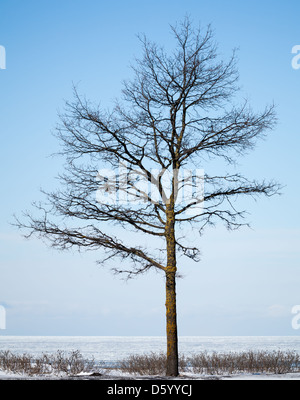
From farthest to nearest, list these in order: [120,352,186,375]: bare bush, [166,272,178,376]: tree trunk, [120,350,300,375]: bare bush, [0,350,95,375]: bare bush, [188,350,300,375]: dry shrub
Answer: [188,350,300,375]: dry shrub
[120,350,300,375]: bare bush
[120,352,186,375]: bare bush
[0,350,95,375]: bare bush
[166,272,178,376]: tree trunk

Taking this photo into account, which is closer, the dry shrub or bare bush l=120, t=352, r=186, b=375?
bare bush l=120, t=352, r=186, b=375

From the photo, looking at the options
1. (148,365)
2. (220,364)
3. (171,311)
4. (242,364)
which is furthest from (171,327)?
(242,364)

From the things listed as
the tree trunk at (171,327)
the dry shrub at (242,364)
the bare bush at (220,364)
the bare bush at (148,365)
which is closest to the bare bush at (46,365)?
the bare bush at (148,365)

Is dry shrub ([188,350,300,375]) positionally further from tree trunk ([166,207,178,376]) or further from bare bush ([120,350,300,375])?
tree trunk ([166,207,178,376])

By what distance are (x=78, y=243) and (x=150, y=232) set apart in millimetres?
2485

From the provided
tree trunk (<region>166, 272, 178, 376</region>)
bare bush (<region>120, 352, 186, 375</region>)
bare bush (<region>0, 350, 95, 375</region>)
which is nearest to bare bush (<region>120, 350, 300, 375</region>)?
bare bush (<region>120, 352, 186, 375</region>)

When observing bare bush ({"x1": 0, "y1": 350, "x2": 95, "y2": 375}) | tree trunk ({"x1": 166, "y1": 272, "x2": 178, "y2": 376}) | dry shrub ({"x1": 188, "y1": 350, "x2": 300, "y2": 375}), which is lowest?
dry shrub ({"x1": 188, "y1": 350, "x2": 300, "y2": 375})

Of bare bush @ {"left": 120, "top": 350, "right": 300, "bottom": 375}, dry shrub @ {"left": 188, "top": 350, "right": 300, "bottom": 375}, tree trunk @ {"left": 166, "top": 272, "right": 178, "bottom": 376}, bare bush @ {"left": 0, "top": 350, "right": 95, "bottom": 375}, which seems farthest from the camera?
dry shrub @ {"left": 188, "top": 350, "right": 300, "bottom": 375}

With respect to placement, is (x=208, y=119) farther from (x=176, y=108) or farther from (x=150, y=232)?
(x=150, y=232)

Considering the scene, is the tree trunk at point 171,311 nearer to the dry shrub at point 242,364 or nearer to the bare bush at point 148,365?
the bare bush at point 148,365

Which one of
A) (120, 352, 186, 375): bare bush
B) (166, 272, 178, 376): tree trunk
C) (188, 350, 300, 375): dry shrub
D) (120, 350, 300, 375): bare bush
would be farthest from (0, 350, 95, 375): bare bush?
(188, 350, 300, 375): dry shrub

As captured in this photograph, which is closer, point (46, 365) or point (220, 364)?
point (46, 365)

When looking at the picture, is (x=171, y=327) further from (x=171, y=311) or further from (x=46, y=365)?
(x=46, y=365)

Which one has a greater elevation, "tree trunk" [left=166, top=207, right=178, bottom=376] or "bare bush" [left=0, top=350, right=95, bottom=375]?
"tree trunk" [left=166, top=207, right=178, bottom=376]
